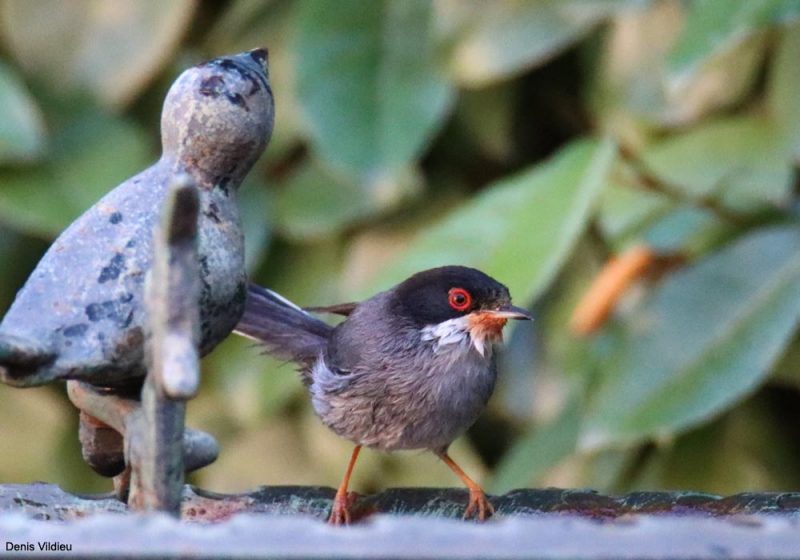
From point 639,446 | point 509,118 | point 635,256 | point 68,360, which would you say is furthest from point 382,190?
point 68,360

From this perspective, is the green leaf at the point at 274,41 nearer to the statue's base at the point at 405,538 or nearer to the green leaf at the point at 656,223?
the green leaf at the point at 656,223

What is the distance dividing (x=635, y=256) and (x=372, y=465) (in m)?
1.33

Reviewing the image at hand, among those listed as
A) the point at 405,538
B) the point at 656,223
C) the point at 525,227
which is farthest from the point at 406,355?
the point at 405,538

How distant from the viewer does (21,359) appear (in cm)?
176

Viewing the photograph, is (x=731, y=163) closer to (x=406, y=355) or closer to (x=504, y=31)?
(x=504, y=31)

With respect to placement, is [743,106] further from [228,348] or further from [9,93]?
[9,93]

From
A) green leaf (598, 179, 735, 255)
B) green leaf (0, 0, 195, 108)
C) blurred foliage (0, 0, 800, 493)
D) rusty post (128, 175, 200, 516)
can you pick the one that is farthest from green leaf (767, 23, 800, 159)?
rusty post (128, 175, 200, 516)

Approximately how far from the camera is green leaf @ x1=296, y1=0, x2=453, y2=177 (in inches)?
167

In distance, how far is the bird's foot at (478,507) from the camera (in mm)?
2593

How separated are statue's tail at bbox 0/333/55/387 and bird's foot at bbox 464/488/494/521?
3.47 ft

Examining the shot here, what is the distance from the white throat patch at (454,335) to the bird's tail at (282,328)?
261 mm

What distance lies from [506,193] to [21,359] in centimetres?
231

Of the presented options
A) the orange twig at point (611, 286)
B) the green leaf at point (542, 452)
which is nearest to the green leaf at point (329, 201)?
the orange twig at point (611, 286)

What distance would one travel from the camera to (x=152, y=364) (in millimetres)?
1680
